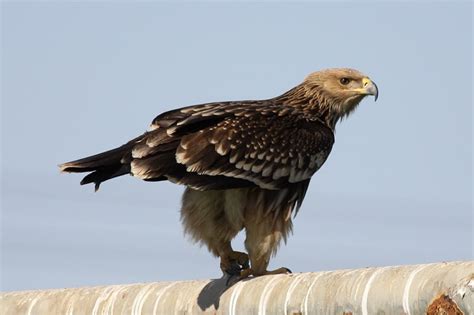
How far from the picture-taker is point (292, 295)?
552 centimetres

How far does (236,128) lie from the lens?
8.28m

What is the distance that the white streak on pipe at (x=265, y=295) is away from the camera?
5793 millimetres

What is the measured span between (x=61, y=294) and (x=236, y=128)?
1.96 m

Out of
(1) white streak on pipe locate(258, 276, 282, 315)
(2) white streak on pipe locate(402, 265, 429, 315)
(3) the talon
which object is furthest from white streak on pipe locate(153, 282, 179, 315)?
(2) white streak on pipe locate(402, 265, 429, 315)

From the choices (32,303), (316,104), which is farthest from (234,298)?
(316,104)

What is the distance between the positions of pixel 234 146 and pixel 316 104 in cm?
146

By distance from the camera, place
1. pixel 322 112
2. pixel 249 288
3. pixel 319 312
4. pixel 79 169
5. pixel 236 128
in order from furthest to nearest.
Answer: pixel 322 112 < pixel 236 128 < pixel 79 169 < pixel 249 288 < pixel 319 312

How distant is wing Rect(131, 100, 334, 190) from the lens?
7.65m

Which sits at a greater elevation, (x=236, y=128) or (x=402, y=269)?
(x=236, y=128)

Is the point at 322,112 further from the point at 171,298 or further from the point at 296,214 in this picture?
the point at 171,298

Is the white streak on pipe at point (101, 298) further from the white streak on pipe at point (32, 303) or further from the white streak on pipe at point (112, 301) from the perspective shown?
the white streak on pipe at point (32, 303)

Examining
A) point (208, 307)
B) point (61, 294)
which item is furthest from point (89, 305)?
point (208, 307)

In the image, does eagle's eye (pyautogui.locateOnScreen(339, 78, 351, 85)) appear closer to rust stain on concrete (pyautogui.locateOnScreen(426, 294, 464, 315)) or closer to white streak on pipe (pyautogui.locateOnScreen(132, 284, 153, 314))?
white streak on pipe (pyautogui.locateOnScreen(132, 284, 153, 314))

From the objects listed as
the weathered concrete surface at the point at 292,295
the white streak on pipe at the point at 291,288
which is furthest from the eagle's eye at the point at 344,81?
the white streak on pipe at the point at 291,288
